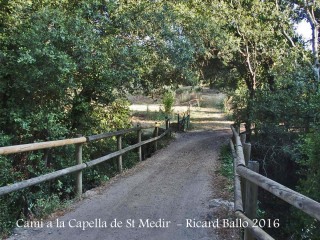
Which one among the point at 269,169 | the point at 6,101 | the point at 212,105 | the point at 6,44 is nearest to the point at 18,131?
the point at 6,101

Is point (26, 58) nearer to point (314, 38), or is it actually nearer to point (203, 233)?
point (203, 233)

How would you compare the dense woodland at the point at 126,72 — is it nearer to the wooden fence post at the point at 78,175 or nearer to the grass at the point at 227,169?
the wooden fence post at the point at 78,175

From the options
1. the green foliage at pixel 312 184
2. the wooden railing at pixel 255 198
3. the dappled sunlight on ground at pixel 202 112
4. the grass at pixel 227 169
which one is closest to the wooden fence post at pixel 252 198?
the wooden railing at pixel 255 198

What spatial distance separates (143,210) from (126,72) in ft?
15.3

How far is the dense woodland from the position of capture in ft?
25.7

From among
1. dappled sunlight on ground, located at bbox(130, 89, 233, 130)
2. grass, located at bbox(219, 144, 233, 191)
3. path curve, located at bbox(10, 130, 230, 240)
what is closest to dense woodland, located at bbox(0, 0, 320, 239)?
path curve, located at bbox(10, 130, 230, 240)

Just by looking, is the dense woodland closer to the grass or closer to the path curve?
the path curve

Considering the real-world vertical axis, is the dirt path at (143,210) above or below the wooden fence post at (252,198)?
below

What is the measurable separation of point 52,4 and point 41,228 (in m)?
6.22

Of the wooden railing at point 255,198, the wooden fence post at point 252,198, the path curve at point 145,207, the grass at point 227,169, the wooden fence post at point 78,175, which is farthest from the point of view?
the grass at point 227,169

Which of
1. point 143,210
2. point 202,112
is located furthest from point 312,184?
point 202,112

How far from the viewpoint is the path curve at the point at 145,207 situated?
4902 mm

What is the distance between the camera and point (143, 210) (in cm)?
594

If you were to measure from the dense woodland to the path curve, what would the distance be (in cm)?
68
